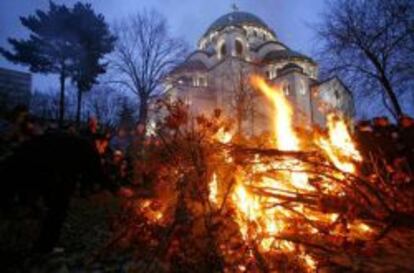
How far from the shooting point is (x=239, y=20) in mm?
61688

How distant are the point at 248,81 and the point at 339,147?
39979mm

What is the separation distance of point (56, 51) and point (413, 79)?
2645cm

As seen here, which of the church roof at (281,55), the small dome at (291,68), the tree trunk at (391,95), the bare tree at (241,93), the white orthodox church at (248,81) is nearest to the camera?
the tree trunk at (391,95)

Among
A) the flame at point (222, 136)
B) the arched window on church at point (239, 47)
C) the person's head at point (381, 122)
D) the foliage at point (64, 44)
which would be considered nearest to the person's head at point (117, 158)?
the flame at point (222, 136)

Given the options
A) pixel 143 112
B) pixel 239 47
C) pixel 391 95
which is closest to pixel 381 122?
pixel 391 95

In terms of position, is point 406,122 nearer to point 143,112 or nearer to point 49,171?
point 49,171

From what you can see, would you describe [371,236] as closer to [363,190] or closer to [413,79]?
[363,190]

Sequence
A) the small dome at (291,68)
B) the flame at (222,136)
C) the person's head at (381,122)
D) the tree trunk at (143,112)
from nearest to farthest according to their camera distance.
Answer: the flame at (222,136) < the person's head at (381,122) < the tree trunk at (143,112) < the small dome at (291,68)

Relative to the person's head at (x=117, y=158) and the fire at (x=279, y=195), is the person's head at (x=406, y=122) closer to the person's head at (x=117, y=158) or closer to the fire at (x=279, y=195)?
the fire at (x=279, y=195)

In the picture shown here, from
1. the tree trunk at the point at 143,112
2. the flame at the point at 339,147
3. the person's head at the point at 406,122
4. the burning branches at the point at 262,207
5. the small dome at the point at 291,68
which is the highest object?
the small dome at the point at 291,68

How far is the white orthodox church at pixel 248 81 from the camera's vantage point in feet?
149

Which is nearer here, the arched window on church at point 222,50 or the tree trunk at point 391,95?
the tree trunk at point 391,95

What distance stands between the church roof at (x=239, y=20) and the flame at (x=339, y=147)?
2117 inches

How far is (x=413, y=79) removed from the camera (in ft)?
55.7
